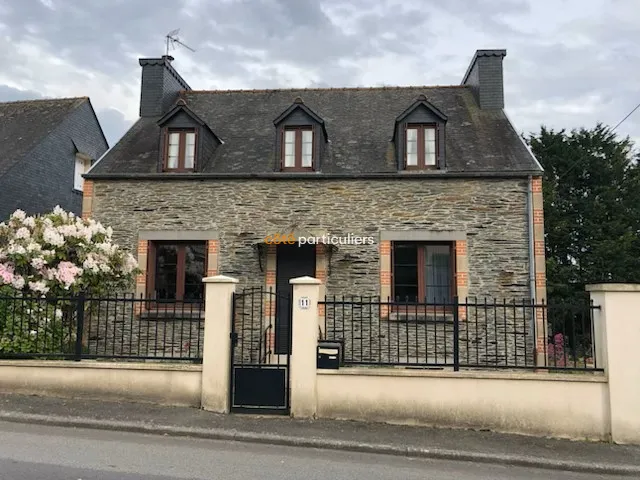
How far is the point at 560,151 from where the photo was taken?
23.1 metres

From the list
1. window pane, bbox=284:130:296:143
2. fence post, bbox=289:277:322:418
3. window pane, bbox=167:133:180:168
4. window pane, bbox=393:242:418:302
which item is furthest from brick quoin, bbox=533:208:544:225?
window pane, bbox=167:133:180:168

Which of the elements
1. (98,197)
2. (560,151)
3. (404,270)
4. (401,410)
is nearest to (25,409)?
A: (401,410)

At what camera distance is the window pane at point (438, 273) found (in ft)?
36.7

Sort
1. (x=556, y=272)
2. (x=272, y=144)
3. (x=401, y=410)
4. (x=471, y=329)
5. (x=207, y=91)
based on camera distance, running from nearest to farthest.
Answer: (x=401, y=410) < (x=471, y=329) < (x=272, y=144) < (x=207, y=91) < (x=556, y=272)

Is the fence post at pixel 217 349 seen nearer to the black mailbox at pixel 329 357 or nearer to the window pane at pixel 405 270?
the black mailbox at pixel 329 357

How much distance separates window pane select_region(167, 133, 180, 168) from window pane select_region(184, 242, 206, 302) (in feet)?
6.73

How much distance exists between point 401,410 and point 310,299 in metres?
1.86

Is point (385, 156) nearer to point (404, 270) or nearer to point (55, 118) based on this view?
point (404, 270)

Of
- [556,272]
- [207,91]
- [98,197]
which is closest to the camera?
[98,197]

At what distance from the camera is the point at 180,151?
1212 centimetres

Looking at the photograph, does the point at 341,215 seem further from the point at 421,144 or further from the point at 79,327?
the point at 79,327

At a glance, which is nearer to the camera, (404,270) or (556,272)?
(404,270)

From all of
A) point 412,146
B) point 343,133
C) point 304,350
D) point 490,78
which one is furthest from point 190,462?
point 490,78

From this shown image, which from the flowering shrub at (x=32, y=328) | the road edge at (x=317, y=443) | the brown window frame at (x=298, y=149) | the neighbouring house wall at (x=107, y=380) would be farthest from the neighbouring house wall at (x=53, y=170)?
the road edge at (x=317, y=443)
